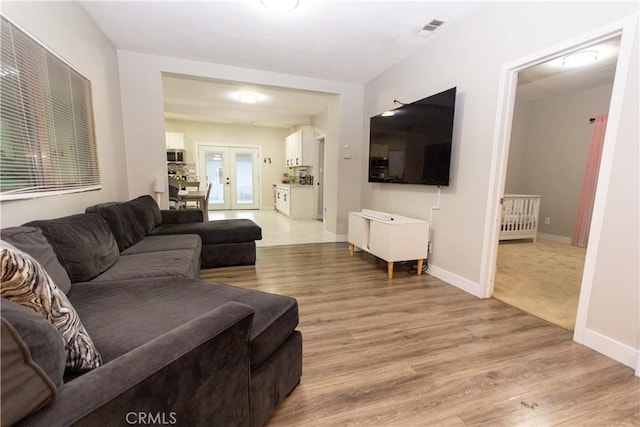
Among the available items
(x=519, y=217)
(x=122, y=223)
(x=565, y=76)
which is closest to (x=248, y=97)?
(x=122, y=223)

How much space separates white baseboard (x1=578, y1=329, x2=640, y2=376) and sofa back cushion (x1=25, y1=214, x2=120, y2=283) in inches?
125

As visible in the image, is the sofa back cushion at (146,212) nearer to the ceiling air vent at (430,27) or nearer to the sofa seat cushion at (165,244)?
the sofa seat cushion at (165,244)

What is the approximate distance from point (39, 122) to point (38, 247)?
1.06 m

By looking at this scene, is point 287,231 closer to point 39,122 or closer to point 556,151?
point 39,122

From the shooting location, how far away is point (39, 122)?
188cm

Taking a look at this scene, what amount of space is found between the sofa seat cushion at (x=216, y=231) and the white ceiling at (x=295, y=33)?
2098 mm

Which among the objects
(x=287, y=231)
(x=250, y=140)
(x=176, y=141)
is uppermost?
(x=250, y=140)

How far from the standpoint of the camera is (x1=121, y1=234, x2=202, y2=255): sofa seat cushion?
2408 millimetres

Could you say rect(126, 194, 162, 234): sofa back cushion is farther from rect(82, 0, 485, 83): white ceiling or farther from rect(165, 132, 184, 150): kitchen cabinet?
rect(165, 132, 184, 150): kitchen cabinet

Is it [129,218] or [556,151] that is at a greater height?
[556,151]

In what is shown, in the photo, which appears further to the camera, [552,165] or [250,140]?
[250,140]

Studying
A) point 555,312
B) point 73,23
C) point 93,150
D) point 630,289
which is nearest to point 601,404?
point 630,289

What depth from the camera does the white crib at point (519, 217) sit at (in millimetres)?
4660

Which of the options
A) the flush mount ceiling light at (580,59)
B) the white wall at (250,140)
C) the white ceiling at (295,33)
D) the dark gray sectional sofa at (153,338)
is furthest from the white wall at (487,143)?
the white wall at (250,140)
